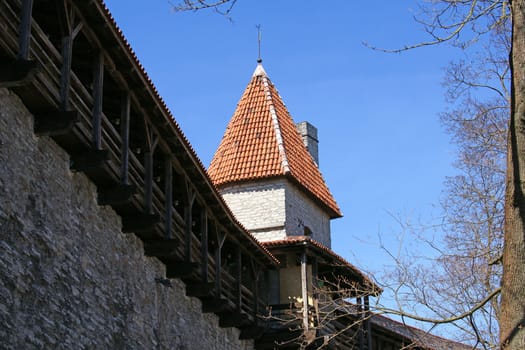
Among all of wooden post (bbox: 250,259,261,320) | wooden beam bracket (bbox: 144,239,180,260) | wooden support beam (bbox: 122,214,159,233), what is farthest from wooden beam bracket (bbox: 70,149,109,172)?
wooden post (bbox: 250,259,261,320)

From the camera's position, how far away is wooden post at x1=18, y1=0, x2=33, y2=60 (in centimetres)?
1023

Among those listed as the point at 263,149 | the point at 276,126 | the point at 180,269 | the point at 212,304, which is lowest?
the point at 212,304

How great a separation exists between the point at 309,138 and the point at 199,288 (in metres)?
13.8

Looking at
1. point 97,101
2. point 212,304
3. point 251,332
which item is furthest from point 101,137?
point 251,332

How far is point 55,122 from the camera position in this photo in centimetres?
1106

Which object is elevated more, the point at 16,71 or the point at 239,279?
the point at 16,71

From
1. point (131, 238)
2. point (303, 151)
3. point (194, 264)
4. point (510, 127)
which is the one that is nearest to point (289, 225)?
point (303, 151)

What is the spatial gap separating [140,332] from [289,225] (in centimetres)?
1075

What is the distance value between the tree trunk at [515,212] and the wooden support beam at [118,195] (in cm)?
589

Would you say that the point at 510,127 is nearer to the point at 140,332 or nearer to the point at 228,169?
the point at 140,332

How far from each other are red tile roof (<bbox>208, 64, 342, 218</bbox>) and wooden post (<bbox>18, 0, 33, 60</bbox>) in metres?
14.0

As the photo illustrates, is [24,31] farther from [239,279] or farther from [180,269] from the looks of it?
[239,279]

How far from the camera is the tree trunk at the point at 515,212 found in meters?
8.20

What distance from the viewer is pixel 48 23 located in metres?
12.9
